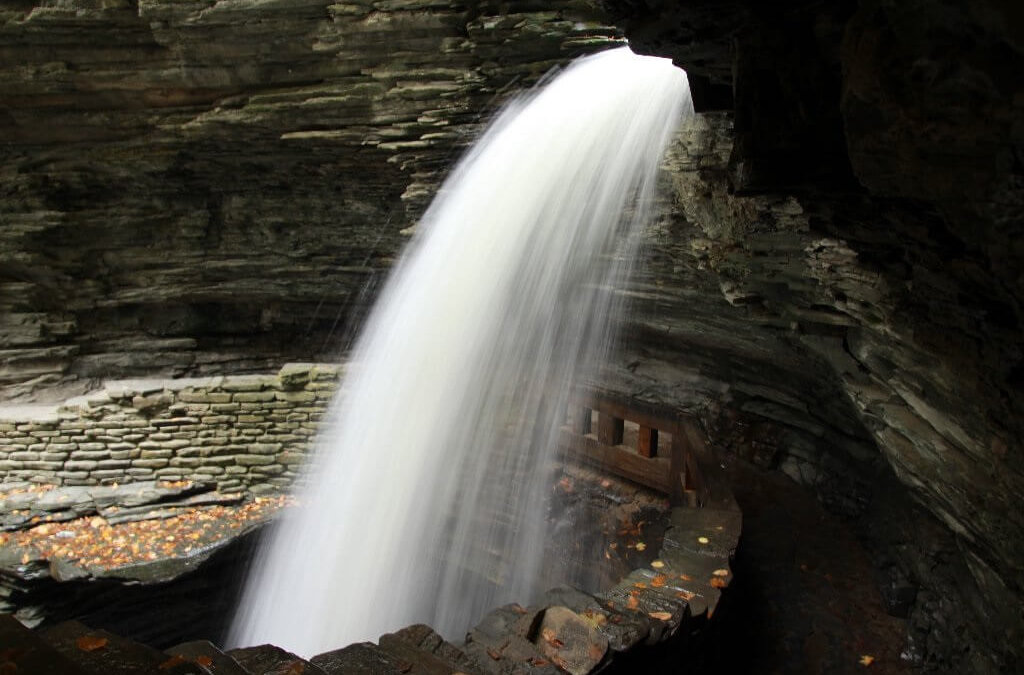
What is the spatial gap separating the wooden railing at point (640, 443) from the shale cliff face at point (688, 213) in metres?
0.58

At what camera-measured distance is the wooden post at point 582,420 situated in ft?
22.0

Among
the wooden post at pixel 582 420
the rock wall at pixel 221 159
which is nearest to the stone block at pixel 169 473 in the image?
the rock wall at pixel 221 159

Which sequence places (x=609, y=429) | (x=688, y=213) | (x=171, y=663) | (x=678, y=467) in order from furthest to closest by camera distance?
(x=609, y=429) → (x=678, y=467) → (x=688, y=213) → (x=171, y=663)

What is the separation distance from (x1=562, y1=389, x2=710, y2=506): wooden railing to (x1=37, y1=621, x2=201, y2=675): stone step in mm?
3765

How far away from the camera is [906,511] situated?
4.39 metres

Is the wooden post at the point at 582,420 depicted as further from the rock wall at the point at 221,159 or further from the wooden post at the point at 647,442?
the rock wall at the point at 221,159

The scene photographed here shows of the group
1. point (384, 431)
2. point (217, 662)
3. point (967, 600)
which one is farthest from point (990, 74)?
point (384, 431)

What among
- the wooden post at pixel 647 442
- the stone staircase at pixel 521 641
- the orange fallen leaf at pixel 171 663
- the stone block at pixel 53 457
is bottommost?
the stone block at pixel 53 457

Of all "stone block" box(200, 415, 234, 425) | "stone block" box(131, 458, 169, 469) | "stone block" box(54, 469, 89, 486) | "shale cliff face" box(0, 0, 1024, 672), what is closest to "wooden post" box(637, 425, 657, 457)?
"shale cliff face" box(0, 0, 1024, 672)

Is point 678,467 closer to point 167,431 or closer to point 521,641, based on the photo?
point 521,641

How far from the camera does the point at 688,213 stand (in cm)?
389

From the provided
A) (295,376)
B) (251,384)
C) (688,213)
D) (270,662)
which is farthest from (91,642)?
(251,384)

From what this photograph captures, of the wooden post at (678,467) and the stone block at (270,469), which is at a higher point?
the wooden post at (678,467)

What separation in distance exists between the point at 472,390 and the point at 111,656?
14.4 ft
